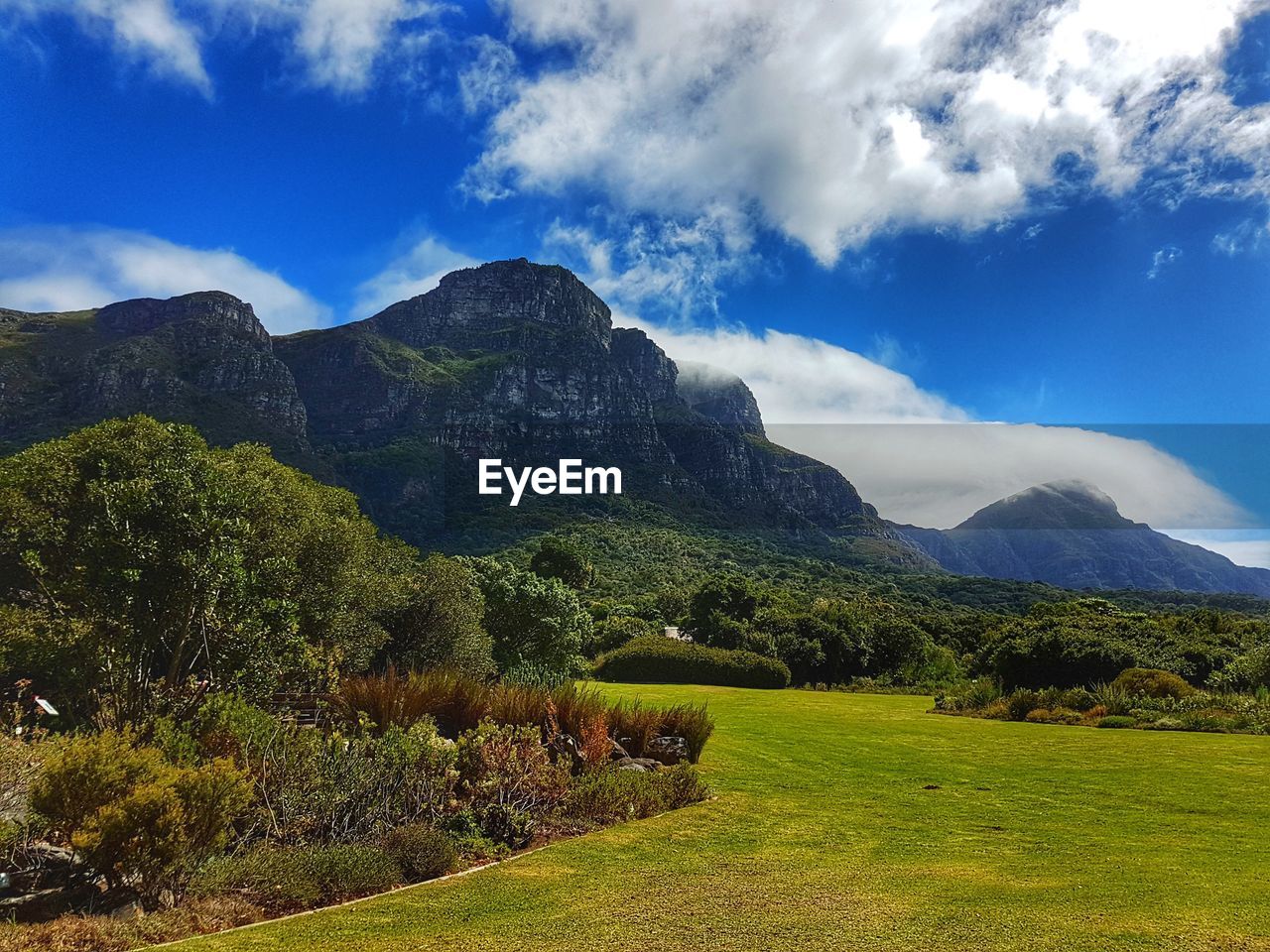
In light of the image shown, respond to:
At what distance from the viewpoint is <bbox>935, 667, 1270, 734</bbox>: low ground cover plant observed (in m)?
17.7

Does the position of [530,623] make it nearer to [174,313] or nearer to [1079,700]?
[1079,700]

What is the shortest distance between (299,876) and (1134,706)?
75.4ft

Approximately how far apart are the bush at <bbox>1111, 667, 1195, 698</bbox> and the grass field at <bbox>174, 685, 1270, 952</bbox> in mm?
10453

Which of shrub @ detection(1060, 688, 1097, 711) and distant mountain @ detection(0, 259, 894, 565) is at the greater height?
distant mountain @ detection(0, 259, 894, 565)

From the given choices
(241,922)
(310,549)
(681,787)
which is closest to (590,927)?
(241,922)

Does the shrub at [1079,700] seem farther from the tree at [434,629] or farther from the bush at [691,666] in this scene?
the tree at [434,629]

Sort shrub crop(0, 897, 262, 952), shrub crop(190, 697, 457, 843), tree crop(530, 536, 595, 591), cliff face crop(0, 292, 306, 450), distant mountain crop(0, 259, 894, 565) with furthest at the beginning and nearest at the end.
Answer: distant mountain crop(0, 259, 894, 565) < cliff face crop(0, 292, 306, 450) < tree crop(530, 536, 595, 591) < shrub crop(190, 697, 457, 843) < shrub crop(0, 897, 262, 952)

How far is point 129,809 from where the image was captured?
5.36m

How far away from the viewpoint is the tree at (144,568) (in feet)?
32.4

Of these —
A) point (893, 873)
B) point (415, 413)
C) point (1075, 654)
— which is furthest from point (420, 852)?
point (415, 413)

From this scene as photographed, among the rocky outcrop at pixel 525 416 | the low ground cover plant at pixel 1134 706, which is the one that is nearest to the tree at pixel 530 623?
the low ground cover plant at pixel 1134 706

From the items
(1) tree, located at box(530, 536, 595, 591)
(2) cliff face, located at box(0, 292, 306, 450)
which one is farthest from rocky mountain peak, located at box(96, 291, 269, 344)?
(1) tree, located at box(530, 536, 595, 591)

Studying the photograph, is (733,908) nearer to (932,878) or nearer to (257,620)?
(932,878)

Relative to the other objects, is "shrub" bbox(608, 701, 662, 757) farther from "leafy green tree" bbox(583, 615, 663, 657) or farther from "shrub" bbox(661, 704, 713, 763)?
"leafy green tree" bbox(583, 615, 663, 657)
